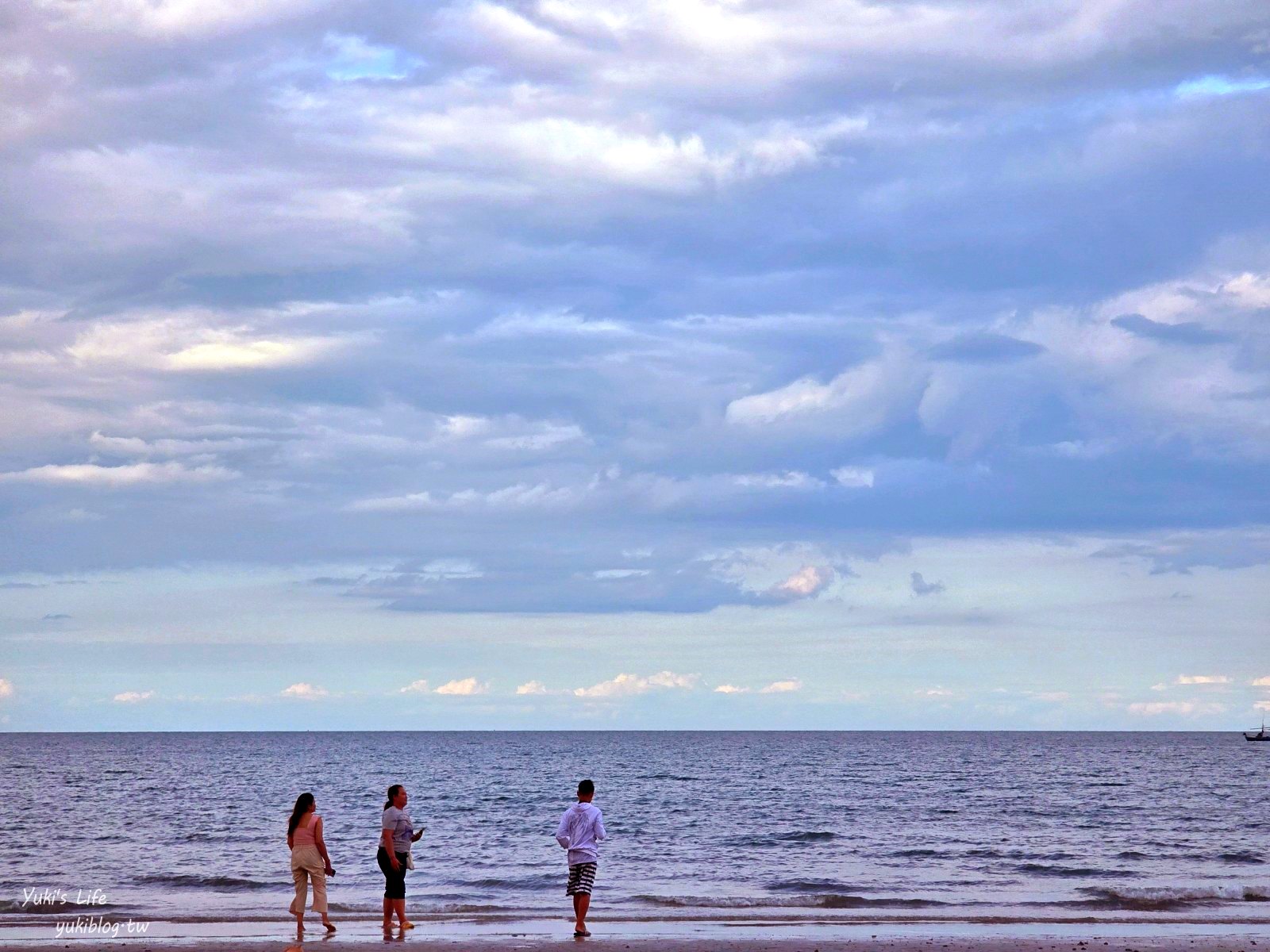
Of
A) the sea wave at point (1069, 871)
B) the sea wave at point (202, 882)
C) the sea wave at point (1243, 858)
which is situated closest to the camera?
the sea wave at point (202, 882)

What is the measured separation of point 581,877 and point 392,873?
293 centimetres

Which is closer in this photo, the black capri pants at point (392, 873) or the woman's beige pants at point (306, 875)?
the woman's beige pants at point (306, 875)

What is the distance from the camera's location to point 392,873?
771 inches

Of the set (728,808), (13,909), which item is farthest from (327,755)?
(13,909)

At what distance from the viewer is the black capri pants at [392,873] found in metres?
19.3

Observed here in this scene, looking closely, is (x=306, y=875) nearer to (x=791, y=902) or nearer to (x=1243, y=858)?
(x=791, y=902)

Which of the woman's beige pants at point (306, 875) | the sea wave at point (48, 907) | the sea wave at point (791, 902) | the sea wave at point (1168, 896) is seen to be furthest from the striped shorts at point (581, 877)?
the sea wave at point (1168, 896)

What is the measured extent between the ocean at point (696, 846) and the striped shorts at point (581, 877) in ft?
17.6

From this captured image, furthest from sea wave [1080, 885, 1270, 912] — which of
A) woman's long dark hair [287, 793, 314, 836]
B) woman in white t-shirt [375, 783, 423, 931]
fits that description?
woman's long dark hair [287, 793, 314, 836]

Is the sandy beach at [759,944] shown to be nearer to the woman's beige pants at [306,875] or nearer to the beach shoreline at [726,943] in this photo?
the beach shoreline at [726,943]

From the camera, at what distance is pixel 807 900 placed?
2755 cm

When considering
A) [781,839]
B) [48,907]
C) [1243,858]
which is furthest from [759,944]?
[1243,858]

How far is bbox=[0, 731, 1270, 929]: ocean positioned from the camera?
26828 millimetres

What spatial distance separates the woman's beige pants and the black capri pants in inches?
34.7
